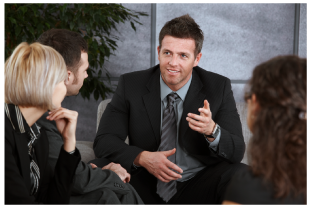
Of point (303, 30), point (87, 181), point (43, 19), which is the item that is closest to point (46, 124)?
point (87, 181)

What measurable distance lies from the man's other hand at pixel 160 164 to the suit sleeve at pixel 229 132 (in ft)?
0.79

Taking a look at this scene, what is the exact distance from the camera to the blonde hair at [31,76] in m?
0.88

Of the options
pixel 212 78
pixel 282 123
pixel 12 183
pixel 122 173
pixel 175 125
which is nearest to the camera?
pixel 282 123

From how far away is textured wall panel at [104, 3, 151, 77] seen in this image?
108 inches

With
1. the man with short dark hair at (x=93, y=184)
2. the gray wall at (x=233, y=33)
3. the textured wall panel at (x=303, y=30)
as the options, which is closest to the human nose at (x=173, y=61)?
the man with short dark hair at (x=93, y=184)

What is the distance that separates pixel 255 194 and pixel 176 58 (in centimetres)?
106

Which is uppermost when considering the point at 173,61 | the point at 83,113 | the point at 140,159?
the point at 173,61

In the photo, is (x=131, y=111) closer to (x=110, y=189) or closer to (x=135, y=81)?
(x=135, y=81)

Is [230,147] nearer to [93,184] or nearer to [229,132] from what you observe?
[229,132]

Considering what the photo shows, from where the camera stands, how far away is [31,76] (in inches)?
34.5

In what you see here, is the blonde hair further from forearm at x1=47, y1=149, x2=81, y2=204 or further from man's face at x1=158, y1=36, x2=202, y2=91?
man's face at x1=158, y1=36, x2=202, y2=91

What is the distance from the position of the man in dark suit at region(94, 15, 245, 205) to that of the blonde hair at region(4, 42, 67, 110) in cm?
67

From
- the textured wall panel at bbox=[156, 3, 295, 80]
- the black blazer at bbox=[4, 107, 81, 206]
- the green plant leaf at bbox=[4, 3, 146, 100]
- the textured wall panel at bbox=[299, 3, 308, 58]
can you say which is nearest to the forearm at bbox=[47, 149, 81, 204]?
the black blazer at bbox=[4, 107, 81, 206]

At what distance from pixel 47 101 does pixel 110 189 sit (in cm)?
38
